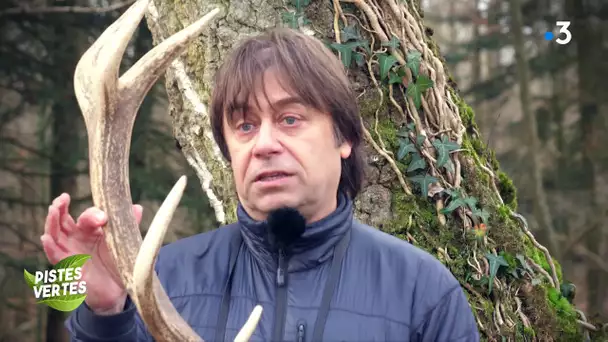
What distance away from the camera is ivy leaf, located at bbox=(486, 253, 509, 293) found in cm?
321

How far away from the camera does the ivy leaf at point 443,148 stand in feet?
10.6

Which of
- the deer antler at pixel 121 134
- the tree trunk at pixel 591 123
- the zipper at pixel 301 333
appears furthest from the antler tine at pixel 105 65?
the tree trunk at pixel 591 123

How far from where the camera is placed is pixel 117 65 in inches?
78.1

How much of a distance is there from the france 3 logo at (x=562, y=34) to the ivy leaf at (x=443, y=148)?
5.86 metres

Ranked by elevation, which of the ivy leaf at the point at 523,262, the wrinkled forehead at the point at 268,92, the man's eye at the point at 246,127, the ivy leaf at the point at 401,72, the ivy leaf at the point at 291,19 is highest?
the ivy leaf at the point at 291,19

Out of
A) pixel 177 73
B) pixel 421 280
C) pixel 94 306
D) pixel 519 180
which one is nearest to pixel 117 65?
pixel 94 306

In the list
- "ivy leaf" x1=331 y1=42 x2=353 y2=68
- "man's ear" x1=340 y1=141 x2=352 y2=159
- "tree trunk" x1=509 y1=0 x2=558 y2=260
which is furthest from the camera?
"tree trunk" x1=509 y1=0 x2=558 y2=260

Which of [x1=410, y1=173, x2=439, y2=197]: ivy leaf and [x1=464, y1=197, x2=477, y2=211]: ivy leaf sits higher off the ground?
[x1=410, y1=173, x2=439, y2=197]: ivy leaf

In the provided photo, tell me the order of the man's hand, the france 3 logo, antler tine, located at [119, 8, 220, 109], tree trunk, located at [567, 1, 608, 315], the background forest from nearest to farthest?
the man's hand < antler tine, located at [119, 8, 220, 109] < the background forest < the france 3 logo < tree trunk, located at [567, 1, 608, 315]

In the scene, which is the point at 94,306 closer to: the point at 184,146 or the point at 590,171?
the point at 184,146

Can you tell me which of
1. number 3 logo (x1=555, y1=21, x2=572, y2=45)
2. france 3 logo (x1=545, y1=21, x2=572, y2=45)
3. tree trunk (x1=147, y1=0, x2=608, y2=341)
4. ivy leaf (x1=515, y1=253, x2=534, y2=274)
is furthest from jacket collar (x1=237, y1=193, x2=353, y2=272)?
number 3 logo (x1=555, y1=21, x2=572, y2=45)

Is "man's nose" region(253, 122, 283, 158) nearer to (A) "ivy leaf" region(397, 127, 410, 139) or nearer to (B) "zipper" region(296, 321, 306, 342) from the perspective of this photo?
(B) "zipper" region(296, 321, 306, 342)

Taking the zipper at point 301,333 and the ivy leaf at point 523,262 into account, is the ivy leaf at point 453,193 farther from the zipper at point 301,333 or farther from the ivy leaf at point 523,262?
the zipper at point 301,333

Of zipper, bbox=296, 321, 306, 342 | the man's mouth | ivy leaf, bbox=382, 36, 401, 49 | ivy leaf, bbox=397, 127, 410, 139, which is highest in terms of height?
ivy leaf, bbox=382, 36, 401, 49
